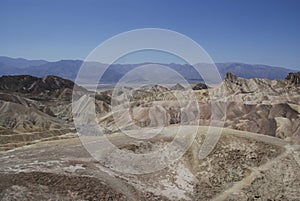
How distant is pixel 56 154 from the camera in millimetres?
31406

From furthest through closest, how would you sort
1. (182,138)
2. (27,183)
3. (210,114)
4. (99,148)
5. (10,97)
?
(10,97) → (210,114) → (182,138) → (99,148) → (27,183)

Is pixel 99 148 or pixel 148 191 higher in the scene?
pixel 99 148

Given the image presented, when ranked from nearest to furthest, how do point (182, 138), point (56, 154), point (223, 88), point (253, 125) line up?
point (56, 154) < point (182, 138) < point (253, 125) < point (223, 88)

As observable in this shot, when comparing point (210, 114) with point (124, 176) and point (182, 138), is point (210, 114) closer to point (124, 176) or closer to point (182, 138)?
point (182, 138)

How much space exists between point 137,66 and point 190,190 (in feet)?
39.4

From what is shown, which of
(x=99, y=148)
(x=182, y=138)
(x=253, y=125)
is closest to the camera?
(x=99, y=148)

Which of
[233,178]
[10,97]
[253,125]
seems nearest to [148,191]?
[233,178]

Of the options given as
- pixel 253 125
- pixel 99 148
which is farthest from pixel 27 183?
pixel 253 125

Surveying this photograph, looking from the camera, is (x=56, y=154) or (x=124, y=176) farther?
(x=56, y=154)

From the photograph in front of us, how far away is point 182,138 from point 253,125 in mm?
30497

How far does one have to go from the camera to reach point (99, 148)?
112 feet

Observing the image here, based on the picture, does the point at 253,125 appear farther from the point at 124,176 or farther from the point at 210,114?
the point at 124,176

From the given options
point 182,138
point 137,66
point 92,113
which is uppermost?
point 137,66

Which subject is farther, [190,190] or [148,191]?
[190,190]
